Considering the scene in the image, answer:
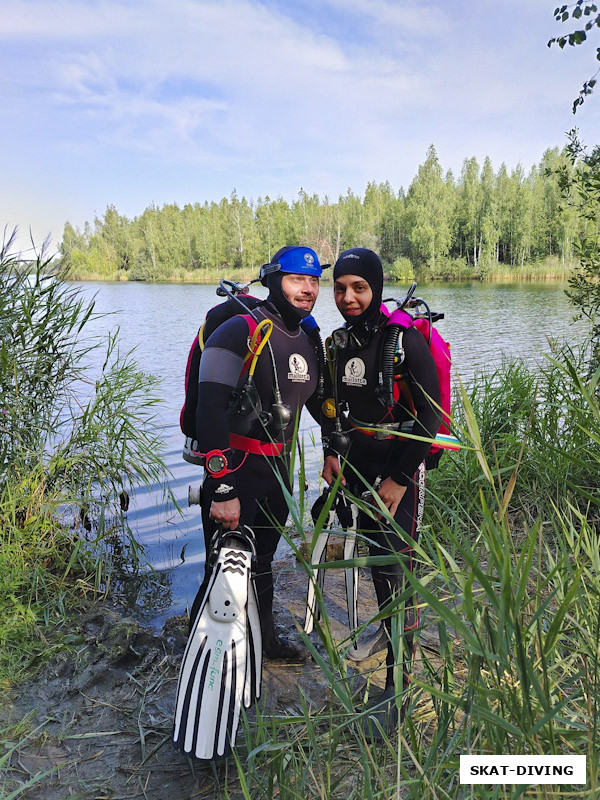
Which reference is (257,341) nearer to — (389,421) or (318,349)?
(318,349)

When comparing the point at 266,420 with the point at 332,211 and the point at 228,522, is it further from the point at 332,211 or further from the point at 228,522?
the point at 332,211

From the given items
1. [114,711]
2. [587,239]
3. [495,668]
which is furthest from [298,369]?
[587,239]

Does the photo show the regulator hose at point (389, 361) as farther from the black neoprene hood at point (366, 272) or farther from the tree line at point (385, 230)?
the tree line at point (385, 230)

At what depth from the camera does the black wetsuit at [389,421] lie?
2.51 metres

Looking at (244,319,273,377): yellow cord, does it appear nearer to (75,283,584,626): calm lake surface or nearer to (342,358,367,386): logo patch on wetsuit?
(342,358,367,386): logo patch on wetsuit

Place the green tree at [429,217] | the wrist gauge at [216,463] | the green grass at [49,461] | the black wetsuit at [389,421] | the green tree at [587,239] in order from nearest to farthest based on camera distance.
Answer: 1. the wrist gauge at [216,463]
2. the black wetsuit at [389,421]
3. the green grass at [49,461]
4. the green tree at [587,239]
5. the green tree at [429,217]

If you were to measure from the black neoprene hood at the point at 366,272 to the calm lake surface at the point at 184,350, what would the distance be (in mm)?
597

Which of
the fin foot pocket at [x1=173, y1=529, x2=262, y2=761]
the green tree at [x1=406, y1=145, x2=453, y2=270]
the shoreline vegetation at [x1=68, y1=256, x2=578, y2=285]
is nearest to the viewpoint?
the fin foot pocket at [x1=173, y1=529, x2=262, y2=761]

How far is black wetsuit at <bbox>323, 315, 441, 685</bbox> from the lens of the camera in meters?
2.51

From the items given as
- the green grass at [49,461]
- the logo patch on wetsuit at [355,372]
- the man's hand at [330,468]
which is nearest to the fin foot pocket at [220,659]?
the man's hand at [330,468]

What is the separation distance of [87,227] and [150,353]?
327 ft

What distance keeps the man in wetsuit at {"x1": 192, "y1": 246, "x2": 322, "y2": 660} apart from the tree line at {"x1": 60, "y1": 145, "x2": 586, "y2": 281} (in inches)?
1755

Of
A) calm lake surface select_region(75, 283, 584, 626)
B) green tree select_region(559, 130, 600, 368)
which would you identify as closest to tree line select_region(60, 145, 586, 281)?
calm lake surface select_region(75, 283, 584, 626)

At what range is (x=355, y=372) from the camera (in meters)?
2.69
